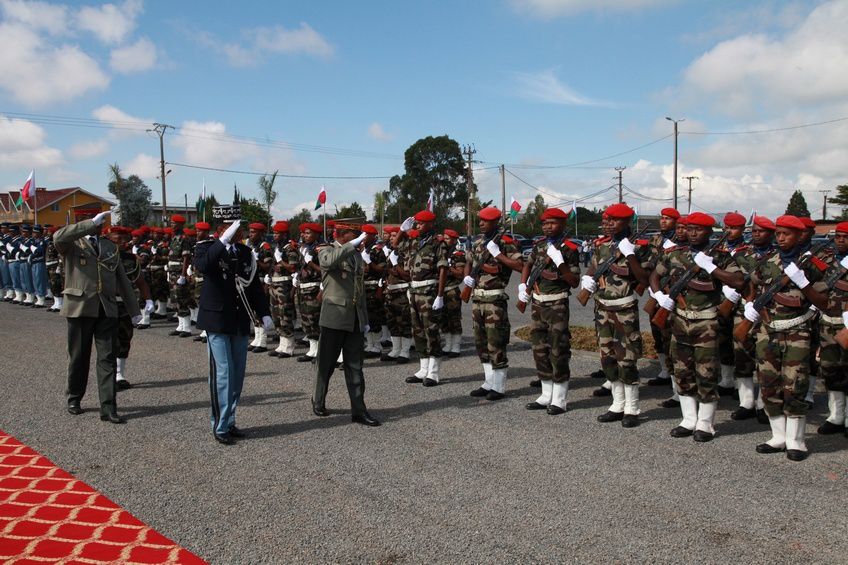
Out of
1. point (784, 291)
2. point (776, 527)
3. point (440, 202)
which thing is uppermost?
point (440, 202)

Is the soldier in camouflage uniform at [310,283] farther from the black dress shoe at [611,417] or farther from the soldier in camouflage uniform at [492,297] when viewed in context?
the black dress shoe at [611,417]

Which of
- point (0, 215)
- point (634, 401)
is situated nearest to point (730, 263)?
point (634, 401)

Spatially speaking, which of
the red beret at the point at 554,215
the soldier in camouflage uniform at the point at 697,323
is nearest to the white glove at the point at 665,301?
the soldier in camouflage uniform at the point at 697,323

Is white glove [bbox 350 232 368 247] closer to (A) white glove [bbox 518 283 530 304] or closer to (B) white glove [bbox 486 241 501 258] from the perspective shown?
(B) white glove [bbox 486 241 501 258]

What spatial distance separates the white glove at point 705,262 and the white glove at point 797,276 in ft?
2.07

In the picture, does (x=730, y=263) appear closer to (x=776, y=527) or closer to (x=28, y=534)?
(x=776, y=527)

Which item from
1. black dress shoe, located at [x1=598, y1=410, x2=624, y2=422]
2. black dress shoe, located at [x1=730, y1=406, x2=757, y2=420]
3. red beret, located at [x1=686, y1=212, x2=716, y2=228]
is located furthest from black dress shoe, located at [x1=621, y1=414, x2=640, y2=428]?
red beret, located at [x1=686, y1=212, x2=716, y2=228]

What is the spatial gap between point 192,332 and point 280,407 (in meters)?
6.19

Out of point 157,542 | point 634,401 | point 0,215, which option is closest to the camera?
point 157,542

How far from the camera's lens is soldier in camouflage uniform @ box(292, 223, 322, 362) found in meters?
9.52

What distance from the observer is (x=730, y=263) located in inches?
253

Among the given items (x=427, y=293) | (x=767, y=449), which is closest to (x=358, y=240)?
(x=427, y=293)

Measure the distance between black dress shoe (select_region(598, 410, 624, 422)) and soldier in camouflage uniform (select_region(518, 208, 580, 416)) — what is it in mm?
450

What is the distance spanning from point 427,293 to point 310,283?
2.24m
